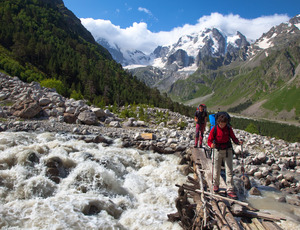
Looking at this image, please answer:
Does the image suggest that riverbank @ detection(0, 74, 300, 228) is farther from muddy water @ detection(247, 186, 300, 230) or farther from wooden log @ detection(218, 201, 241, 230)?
wooden log @ detection(218, 201, 241, 230)

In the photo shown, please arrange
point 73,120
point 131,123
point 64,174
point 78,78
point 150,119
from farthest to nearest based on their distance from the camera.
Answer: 1. point 78,78
2. point 150,119
3. point 131,123
4. point 73,120
5. point 64,174

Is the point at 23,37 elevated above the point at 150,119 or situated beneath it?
elevated above

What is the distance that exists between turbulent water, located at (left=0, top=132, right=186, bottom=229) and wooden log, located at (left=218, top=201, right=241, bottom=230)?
205cm

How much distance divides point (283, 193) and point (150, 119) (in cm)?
2106

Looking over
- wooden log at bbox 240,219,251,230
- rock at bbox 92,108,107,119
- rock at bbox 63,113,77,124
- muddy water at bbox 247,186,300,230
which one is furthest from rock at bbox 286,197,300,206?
rock at bbox 92,108,107,119

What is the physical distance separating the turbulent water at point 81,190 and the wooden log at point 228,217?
2.05m

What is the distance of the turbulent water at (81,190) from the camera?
7145 mm

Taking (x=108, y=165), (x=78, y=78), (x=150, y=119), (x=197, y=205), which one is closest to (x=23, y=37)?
(x=78, y=78)

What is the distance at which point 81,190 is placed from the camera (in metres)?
9.23

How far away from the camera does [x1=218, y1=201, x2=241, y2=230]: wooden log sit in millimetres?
6177

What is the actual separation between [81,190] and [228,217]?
254 inches

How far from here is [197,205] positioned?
8.01m

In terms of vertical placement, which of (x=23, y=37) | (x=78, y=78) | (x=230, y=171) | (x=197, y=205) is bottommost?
(x=197, y=205)

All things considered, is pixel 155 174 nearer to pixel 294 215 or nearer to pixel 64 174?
pixel 64 174
